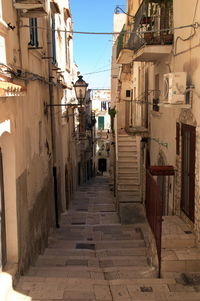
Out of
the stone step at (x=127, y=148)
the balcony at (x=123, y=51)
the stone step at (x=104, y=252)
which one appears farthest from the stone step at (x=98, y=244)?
the balcony at (x=123, y=51)

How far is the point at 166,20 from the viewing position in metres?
9.54

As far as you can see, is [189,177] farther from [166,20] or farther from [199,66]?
[166,20]

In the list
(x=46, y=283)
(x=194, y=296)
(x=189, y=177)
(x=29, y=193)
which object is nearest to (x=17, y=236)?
(x=46, y=283)

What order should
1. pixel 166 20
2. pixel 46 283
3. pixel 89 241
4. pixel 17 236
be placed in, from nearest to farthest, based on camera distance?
pixel 46 283, pixel 17 236, pixel 166 20, pixel 89 241

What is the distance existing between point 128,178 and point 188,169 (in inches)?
302

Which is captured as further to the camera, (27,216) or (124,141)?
(124,141)

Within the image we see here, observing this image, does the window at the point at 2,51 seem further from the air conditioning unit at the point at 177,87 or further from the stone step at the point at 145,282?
the stone step at the point at 145,282

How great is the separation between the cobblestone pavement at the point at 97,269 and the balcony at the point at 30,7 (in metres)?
5.01

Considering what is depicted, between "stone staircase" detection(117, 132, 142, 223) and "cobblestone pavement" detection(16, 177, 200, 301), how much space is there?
0.69 meters

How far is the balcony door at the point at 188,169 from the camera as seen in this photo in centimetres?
741

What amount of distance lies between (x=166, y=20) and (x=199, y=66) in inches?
133

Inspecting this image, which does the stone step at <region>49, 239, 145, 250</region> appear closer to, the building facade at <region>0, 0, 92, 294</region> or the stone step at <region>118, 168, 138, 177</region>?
the building facade at <region>0, 0, 92, 294</region>

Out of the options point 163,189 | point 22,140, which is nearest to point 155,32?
point 163,189

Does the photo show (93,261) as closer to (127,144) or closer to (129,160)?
(129,160)
